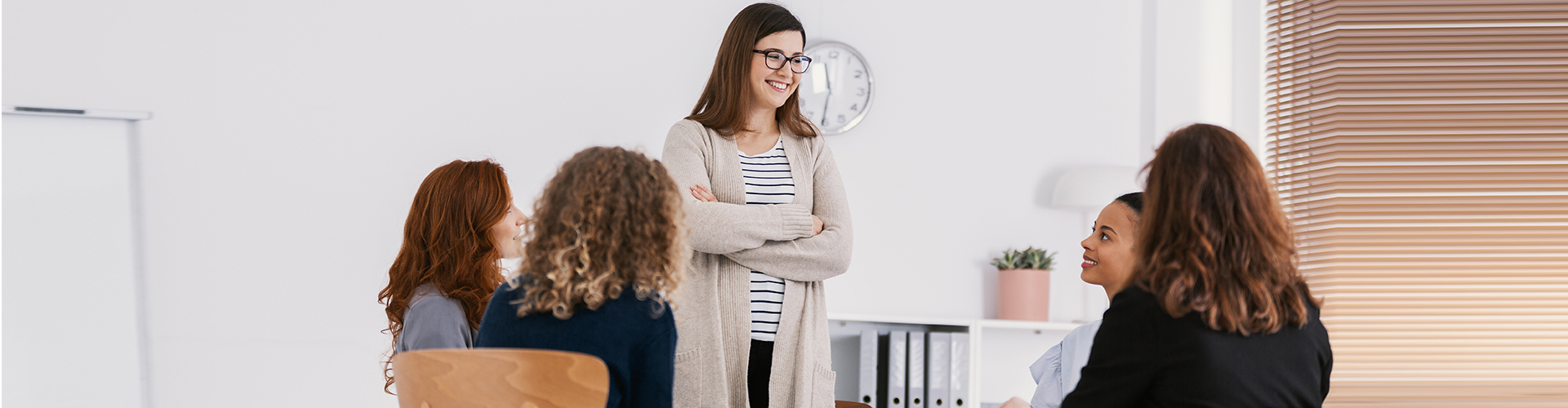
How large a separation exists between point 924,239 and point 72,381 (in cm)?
227

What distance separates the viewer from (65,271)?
2.29m

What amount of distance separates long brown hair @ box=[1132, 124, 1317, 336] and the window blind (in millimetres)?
1949

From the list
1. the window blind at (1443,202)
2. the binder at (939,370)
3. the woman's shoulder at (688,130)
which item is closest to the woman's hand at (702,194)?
the woman's shoulder at (688,130)

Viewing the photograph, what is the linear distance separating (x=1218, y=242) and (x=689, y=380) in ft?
2.87

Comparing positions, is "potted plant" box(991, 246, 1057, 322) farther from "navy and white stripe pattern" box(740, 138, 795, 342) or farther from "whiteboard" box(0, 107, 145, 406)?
"whiteboard" box(0, 107, 145, 406)

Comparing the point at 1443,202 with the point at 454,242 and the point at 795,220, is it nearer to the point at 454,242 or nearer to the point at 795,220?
the point at 795,220

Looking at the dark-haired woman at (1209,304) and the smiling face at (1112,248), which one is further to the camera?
the smiling face at (1112,248)

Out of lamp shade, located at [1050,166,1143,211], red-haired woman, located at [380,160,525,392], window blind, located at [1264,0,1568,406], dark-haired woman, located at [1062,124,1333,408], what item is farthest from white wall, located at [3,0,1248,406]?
dark-haired woman, located at [1062,124,1333,408]

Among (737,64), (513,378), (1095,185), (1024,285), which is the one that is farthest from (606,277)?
(1095,185)

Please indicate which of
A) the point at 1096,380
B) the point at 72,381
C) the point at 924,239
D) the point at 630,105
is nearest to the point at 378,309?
the point at 72,381

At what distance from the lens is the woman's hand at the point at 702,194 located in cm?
171

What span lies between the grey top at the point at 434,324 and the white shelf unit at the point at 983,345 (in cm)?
129

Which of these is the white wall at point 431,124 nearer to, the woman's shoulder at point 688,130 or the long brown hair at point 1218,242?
the woman's shoulder at point 688,130

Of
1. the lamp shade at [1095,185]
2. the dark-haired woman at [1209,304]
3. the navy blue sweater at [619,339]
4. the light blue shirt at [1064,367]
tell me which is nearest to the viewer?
the dark-haired woman at [1209,304]
